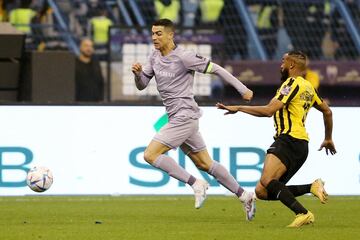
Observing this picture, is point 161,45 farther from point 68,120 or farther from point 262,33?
point 262,33

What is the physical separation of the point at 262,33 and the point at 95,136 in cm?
961

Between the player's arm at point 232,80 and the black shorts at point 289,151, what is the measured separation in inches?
21.4

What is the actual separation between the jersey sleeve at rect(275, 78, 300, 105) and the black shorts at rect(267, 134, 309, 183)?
0.49 meters

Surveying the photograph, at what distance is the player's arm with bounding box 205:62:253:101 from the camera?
41.0 feet

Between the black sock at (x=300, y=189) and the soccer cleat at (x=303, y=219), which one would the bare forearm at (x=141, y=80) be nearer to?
the black sock at (x=300, y=189)

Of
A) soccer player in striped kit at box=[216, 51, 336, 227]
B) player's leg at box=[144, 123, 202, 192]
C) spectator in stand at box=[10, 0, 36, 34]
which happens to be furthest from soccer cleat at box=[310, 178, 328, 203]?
spectator in stand at box=[10, 0, 36, 34]

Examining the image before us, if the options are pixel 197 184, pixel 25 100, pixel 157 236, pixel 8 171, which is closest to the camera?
pixel 157 236

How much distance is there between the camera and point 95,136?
1711 cm

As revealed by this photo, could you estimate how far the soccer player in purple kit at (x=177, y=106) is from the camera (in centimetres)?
1305

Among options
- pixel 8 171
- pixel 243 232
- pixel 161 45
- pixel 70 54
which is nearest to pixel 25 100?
pixel 70 54

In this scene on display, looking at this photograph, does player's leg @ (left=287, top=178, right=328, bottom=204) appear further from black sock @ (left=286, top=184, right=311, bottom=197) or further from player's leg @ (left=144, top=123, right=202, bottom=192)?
player's leg @ (left=144, top=123, right=202, bottom=192)

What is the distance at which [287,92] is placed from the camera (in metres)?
12.0

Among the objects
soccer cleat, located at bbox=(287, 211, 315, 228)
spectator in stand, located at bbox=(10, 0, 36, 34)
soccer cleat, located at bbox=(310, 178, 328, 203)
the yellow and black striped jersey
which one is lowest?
soccer cleat, located at bbox=(287, 211, 315, 228)

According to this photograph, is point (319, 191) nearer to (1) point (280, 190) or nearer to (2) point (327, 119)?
(1) point (280, 190)
